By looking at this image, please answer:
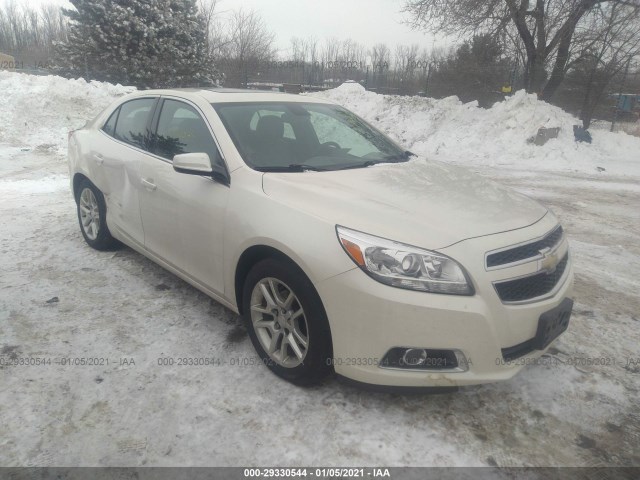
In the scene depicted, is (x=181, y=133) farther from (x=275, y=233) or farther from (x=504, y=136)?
(x=504, y=136)

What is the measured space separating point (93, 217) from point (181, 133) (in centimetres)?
176

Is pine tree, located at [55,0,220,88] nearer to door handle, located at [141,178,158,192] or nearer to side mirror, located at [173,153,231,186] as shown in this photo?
door handle, located at [141,178,158,192]

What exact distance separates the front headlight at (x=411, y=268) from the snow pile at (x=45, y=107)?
10196 millimetres

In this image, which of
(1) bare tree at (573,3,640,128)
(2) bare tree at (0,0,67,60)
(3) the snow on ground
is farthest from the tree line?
(2) bare tree at (0,0,67,60)

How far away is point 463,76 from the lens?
18859mm

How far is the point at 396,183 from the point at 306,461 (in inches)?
65.0

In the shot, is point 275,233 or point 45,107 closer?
point 275,233

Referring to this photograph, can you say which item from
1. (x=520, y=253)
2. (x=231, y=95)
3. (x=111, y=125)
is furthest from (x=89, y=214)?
(x=520, y=253)

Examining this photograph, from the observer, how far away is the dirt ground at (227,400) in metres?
2.16

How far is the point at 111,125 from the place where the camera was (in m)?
4.32

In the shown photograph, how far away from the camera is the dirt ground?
2.16m

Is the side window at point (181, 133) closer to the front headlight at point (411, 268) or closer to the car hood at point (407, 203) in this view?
the car hood at point (407, 203)

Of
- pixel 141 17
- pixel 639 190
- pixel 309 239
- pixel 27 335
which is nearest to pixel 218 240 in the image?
pixel 309 239

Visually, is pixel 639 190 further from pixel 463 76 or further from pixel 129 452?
pixel 463 76
